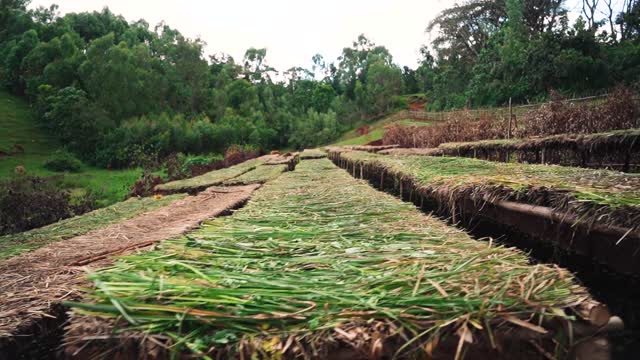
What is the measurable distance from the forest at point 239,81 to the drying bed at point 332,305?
21.6 meters

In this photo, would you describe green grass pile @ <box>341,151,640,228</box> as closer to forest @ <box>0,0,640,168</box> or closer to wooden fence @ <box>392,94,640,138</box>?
wooden fence @ <box>392,94,640,138</box>

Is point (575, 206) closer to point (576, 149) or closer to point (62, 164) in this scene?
point (576, 149)

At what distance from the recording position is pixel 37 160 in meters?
30.4

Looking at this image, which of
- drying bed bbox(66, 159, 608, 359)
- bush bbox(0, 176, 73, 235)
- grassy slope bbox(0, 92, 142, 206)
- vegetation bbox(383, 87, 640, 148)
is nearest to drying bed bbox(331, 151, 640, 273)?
drying bed bbox(66, 159, 608, 359)

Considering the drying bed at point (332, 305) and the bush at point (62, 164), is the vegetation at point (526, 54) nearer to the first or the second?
the drying bed at point (332, 305)

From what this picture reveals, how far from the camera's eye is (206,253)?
5.36 feet

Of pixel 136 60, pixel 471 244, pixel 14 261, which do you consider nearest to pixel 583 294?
pixel 471 244

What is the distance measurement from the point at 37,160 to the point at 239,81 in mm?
31634

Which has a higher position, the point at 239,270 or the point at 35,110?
the point at 35,110

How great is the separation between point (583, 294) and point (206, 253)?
121 centimetres

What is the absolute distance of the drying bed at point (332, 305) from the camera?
92 cm

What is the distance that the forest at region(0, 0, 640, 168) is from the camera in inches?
1115

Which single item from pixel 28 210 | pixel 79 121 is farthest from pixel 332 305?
pixel 79 121

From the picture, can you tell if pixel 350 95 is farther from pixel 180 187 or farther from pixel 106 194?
pixel 180 187
